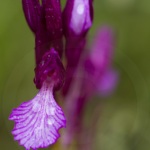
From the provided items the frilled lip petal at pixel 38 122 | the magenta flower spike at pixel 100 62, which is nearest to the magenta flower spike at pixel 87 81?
the magenta flower spike at pixel 100 62

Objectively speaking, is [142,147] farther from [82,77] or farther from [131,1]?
[131,1]

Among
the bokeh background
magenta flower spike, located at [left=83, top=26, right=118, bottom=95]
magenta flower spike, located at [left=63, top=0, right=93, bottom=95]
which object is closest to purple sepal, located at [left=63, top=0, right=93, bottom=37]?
magenta flower spike, located at [left=63, top=0, right=93, bottom=95]

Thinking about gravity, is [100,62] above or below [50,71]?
below

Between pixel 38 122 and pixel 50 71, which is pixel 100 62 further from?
pixel 38 122

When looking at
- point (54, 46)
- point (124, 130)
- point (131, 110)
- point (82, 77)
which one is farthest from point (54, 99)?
point (131, 110)

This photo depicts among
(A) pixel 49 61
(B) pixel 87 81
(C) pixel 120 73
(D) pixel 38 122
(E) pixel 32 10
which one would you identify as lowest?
(C) pixel 120 73

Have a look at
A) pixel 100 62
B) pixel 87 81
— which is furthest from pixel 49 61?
pixel 100 62
